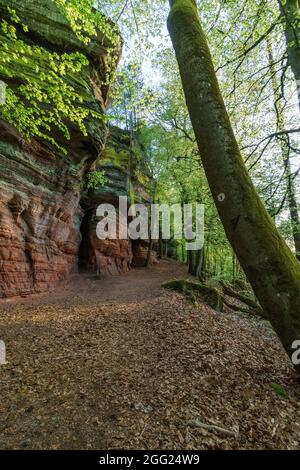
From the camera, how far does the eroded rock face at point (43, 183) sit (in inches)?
396

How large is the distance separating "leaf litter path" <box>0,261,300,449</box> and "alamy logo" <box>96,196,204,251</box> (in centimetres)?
1076

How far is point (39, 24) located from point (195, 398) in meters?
15.7

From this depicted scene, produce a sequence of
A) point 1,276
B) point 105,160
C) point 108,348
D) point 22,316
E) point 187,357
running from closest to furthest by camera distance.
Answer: point 187,357 → point 108,348 → point 22,316 → point 1,276 → point 105,160

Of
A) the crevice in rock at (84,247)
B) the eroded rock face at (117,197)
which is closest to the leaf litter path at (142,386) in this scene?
the crevice in rock at (84,247)

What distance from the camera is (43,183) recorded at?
1216 cm

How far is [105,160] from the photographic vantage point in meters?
21.3

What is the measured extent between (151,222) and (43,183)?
1368 cm

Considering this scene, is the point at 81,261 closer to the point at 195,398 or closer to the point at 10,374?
the point at 10,374

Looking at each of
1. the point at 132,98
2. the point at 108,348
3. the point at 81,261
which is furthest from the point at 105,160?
the point at 108,348

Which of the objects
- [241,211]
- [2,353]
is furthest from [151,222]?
[241,211]

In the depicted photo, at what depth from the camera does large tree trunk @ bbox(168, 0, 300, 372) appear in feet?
11.0

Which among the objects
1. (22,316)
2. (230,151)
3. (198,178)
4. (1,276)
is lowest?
(22,316)

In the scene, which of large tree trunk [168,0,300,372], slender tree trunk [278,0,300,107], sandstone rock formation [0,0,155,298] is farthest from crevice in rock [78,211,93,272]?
slender tree trunk [278,0,300,107]

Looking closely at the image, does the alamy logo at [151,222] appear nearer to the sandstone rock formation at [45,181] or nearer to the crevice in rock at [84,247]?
the crevice in rock at [84,247]
